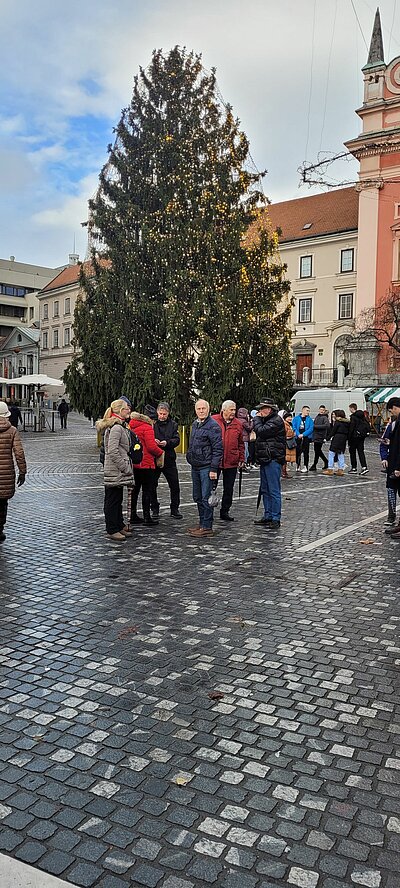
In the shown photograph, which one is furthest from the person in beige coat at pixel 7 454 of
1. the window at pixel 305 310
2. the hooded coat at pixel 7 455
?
the window at pixel 305 310

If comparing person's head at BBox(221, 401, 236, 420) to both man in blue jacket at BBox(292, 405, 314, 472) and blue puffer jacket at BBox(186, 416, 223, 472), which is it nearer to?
blue puffer jacket at BBox(186, 416, 223, 472)

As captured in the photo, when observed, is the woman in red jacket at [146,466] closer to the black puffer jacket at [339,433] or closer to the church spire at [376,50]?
the black puffer jacket at [339,433]

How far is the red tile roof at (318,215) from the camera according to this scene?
195ft

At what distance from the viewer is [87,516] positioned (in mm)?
10680

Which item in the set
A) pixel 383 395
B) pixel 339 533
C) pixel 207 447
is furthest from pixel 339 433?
pixel 383 395

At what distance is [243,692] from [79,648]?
139 centimetres

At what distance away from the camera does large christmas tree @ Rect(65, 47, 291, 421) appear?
21.0 meters

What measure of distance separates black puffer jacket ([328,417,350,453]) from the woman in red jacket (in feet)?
25.4

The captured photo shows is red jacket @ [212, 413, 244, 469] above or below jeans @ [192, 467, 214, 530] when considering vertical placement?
above

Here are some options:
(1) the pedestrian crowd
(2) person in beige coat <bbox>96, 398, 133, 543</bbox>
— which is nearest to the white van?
(1) the pedestrian crowd

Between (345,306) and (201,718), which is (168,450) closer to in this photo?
(201,718)

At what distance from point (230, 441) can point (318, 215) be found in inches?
2267

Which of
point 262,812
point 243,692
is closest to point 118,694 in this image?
point 243,692

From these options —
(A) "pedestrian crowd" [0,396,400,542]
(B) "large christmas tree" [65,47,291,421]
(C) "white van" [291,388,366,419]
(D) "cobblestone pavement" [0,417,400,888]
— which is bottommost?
(D) "cobblestone pavement" [0,417,400,888]
